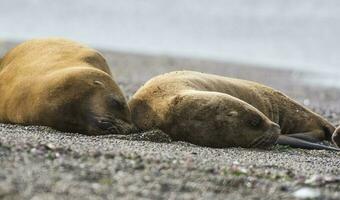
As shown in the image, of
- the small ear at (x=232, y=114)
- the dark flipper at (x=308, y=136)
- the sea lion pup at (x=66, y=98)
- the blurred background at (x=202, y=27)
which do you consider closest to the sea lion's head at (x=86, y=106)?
the sea lion pup at (x=66, y=98)

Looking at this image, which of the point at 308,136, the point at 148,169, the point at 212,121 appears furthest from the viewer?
the point at 308,136

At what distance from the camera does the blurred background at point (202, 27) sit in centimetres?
2455

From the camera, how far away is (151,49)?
989 inches

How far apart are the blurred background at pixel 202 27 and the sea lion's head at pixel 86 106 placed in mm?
10551

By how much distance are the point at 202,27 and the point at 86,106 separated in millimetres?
22040

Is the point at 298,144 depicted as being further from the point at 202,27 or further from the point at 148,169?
the point at 202,27

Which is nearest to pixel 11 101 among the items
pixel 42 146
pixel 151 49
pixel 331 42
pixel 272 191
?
pixel 42 146

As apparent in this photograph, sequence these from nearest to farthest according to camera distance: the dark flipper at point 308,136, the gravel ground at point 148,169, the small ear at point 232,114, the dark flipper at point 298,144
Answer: the gravel ground at point 148,169
the small ear at point 232,114
the dark flipper at point 298,144
the dark flipper at point 308,136

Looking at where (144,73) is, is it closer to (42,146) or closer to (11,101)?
(11,101)

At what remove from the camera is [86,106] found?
902cm

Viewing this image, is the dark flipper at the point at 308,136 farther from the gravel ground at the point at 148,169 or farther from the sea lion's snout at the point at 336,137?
the gravel ground at the point at 148,169

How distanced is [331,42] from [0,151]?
2007 centimetres

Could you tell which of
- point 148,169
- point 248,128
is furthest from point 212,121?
point 148,169

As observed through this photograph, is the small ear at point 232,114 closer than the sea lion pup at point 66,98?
No
